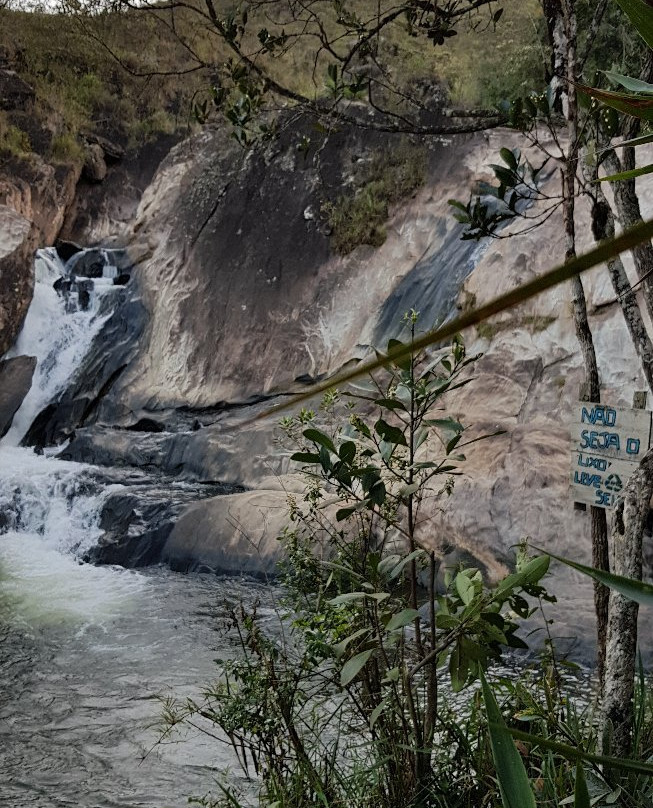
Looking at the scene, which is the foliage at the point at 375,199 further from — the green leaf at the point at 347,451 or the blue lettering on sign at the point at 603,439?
the green leaf at the point at 347,451

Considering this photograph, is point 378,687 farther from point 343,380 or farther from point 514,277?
point 514,277

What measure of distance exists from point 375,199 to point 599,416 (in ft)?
23.8

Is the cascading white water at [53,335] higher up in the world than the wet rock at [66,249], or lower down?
lower down

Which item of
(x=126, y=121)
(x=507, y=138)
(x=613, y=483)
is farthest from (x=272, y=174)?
(x=613, y=483)

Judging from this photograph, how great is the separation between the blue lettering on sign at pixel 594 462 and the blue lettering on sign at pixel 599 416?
0.17m

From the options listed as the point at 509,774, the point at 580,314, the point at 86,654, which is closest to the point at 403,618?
the point at 509,774

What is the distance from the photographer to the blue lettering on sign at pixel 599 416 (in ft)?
10.2

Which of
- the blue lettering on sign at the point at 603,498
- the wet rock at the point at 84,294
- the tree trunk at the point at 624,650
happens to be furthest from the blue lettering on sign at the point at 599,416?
the wet rock at the point at 84,294

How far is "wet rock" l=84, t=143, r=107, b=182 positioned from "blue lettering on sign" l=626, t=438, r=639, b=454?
13750 mm

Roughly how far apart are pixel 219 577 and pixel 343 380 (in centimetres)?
661

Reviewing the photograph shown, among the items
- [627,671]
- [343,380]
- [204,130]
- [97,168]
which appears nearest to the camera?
[343,380]

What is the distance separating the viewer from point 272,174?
1087cm

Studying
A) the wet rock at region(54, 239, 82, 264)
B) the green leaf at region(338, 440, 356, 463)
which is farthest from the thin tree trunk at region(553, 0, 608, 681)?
the wet rock at region(54, 239, 82, 264)

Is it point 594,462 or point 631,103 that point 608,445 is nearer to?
point 594,462
